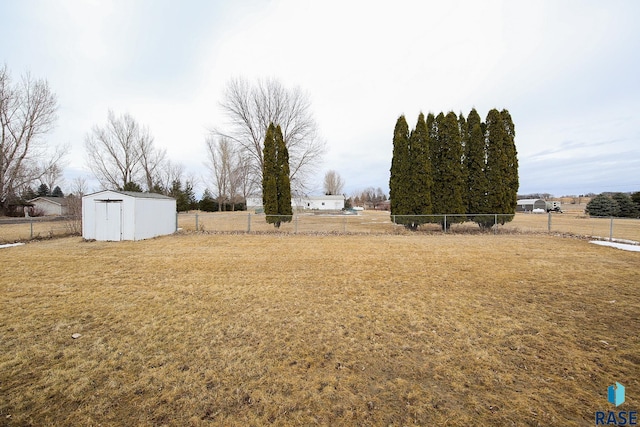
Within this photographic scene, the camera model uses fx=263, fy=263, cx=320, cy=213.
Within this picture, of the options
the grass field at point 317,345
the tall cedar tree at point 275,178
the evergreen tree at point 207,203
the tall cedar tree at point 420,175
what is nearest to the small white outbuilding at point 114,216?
the grass field at point 317,345

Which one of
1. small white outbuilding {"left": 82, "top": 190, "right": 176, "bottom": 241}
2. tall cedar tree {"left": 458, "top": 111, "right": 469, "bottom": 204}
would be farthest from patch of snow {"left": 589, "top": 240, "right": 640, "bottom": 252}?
small white outbuilding {"left": 82, "top": 190, "right": 176, "bottom": 241}

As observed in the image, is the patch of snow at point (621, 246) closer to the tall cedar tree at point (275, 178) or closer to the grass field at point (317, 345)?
the grass field at point (317, 345)

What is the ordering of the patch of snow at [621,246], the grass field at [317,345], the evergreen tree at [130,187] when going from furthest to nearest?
the evergreen tree at [130,187] → the patch of snow at [621,246] → the grass field at [317,345]

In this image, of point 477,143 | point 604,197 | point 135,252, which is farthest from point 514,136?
point 604,197

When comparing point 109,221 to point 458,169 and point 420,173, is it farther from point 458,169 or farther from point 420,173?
point 458,169

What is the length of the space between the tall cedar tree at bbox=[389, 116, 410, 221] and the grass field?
8369 millimetres

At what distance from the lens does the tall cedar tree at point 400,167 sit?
14375 mm

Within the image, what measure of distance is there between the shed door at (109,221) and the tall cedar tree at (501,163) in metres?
17.5

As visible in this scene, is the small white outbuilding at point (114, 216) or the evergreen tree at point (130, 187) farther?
the evergreen tree at point (130, 187)

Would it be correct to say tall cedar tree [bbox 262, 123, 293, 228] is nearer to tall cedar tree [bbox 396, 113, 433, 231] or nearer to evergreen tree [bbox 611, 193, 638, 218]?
tall cedar tree [bbox 396, 113, 433, 231]

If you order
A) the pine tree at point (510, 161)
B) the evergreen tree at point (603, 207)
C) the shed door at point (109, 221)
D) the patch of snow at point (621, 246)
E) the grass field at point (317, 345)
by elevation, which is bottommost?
the grass field at point (317, 345)

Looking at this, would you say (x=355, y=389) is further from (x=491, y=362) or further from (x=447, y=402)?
(x=491, y=362)

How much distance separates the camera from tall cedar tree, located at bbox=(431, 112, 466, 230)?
13.6m

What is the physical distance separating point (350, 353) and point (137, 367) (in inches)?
85.5
